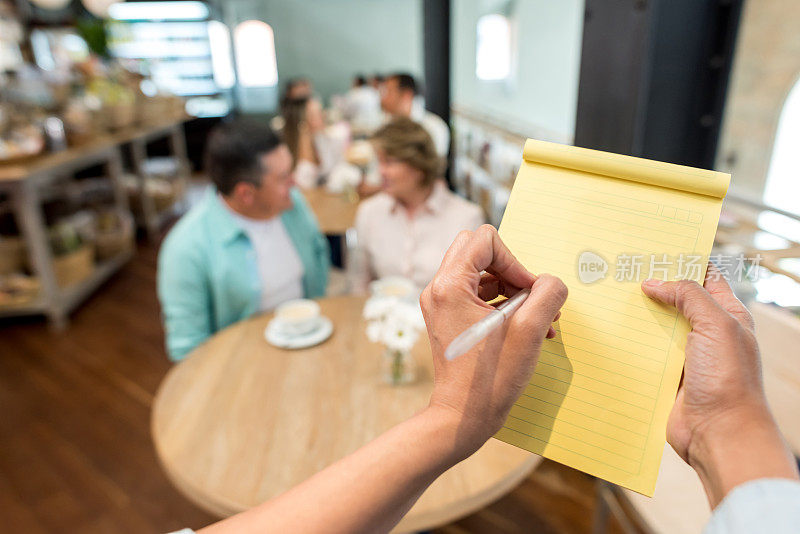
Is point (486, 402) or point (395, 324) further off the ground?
point (486, 402)

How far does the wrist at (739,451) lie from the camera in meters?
0.45

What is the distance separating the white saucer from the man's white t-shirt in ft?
1.14

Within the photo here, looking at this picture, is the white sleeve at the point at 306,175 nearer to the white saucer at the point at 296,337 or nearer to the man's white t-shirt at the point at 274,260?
the man's white t-shirt at the point at 274,260

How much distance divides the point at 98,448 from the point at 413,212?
1861 millimetres

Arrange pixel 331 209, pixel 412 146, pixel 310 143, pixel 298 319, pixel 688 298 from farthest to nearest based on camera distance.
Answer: pixel 310 143, pixel 331 209, pixel 412 146, pixel 298 319, pixel 688 298

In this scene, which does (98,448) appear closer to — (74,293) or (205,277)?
(205,277)

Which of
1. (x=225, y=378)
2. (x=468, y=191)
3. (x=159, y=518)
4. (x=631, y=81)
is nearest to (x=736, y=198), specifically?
(x=631, y=81)

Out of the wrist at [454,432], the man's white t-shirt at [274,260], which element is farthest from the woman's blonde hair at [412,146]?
the wrist at [454,432]

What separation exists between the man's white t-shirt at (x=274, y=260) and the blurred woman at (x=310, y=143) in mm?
1646

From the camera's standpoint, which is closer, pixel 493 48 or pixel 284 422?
pixel 284 422

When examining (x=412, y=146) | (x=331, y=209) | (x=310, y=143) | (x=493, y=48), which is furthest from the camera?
(x=493, y=48)

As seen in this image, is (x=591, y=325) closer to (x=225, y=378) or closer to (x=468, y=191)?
(x=225, y=378)

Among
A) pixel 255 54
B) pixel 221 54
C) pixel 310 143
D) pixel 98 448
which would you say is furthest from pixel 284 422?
pixel 255 54

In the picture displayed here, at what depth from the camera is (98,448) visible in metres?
2.47
